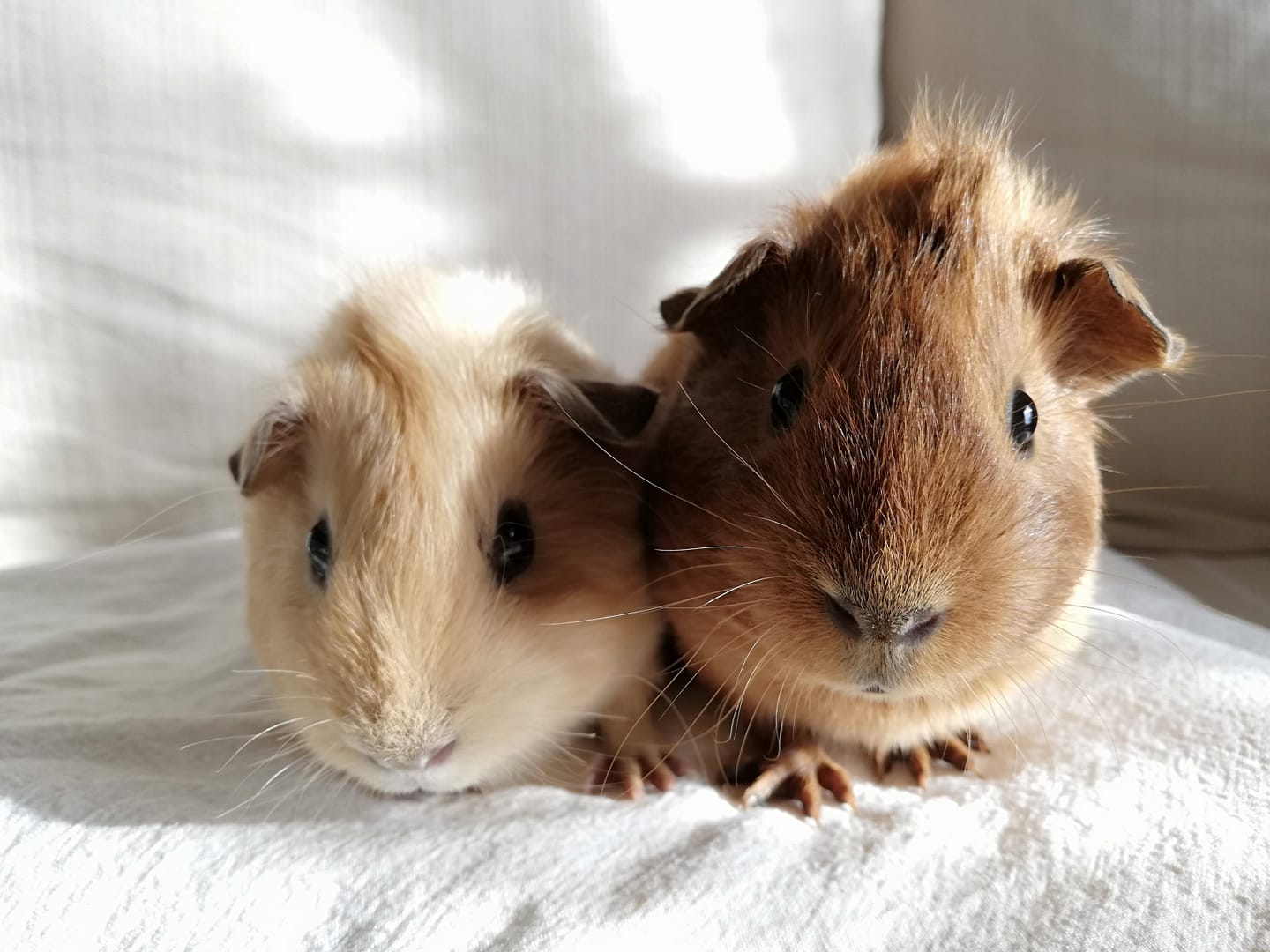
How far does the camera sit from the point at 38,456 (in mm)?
1631

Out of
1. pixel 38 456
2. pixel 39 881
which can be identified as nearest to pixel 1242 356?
pixel 39 881

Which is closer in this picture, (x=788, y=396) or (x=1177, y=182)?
(x=788, y=396)

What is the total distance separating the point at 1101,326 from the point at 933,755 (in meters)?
0.56

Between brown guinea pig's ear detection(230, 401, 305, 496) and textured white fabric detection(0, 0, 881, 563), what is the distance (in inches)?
25.0

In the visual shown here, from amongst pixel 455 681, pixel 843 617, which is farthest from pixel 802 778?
pixel 455 681

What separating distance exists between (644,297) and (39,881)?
58.2 inches

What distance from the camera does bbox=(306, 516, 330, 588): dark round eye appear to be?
3.28ft

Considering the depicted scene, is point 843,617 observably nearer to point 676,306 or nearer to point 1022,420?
point 1022,420

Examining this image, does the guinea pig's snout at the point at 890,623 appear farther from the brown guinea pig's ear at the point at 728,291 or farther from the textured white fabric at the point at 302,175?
the textured white fabric at the point at 302,175

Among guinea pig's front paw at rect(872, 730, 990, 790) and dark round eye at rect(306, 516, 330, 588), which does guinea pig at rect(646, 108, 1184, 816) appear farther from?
dark round eye at rect(306, 516, 330, 588)

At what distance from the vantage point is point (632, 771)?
107 cm

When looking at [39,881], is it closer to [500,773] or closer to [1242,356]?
[500,773]

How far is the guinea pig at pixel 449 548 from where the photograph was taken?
91 cm

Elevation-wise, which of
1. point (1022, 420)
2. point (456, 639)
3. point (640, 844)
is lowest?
point (640, 844)
